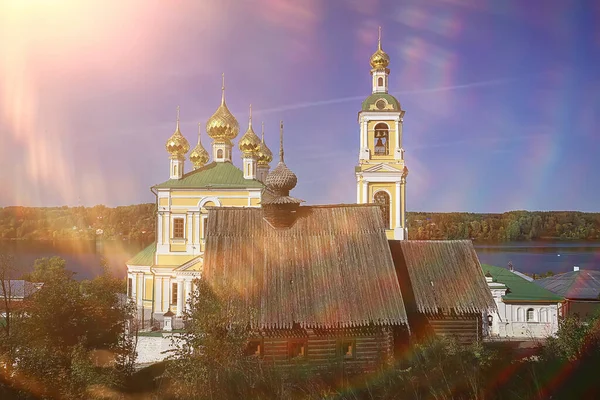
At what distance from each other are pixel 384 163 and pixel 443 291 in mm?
11767

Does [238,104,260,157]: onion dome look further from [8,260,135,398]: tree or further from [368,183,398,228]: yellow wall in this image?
[8,260,135,398]: tree

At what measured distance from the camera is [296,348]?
12.9 m

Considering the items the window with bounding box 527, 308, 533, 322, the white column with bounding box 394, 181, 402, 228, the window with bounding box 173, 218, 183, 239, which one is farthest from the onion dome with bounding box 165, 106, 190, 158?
the window with bounding box 527, 308, 533, 322

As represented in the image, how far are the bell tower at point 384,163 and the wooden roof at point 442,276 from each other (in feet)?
30.9

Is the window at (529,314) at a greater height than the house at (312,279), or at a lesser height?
lesser

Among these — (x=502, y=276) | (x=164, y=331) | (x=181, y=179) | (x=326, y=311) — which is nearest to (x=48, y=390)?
(x=326, y=311)

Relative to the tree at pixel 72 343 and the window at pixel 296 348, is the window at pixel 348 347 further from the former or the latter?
Answer: the tree at pixel 72 343

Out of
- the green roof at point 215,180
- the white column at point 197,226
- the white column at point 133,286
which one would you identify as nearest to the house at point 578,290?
the green roof at point 215,180

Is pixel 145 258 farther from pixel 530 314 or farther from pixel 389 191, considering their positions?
pixel 530 314

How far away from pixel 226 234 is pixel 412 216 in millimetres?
74738

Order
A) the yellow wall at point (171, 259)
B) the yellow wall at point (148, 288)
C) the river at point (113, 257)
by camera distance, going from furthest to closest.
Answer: the river at point (113, 257)
the yellow wall at point (148, 288)
the yellow wall at point (171, 259)

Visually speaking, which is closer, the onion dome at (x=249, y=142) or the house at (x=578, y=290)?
the house at (x=578, y=290)

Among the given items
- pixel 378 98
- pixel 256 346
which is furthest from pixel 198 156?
pixel 256 346

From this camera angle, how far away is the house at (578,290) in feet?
76.3
